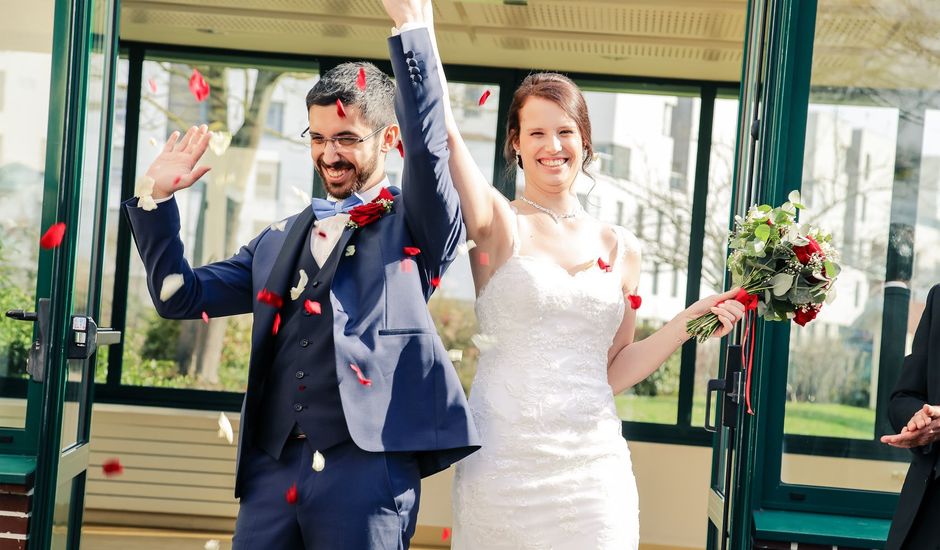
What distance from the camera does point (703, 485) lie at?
20.5 feet

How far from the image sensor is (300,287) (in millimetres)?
2156

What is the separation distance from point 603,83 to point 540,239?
3.95 meters

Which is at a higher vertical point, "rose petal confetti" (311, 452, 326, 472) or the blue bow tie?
the blue bow tie

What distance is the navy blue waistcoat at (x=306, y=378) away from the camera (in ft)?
6.79

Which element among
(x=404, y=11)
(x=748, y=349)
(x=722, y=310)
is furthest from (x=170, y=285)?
(x=748, y=349)

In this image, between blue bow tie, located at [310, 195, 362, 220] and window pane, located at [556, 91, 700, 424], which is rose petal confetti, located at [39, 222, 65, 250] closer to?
blue bow tie, located at [310, 195, 362, 220]

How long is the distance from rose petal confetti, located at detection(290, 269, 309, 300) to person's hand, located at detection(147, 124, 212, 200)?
0.28 meters

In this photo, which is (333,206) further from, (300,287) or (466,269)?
(466,269)

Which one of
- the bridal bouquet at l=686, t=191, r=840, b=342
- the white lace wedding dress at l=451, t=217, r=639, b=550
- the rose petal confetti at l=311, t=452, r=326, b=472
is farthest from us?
the bridal bouquet at l=686, t=191, r=840, b=342

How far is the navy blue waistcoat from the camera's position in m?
2.07

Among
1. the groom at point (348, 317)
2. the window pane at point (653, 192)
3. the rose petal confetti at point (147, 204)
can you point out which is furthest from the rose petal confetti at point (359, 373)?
the window pane at point (653, 192)

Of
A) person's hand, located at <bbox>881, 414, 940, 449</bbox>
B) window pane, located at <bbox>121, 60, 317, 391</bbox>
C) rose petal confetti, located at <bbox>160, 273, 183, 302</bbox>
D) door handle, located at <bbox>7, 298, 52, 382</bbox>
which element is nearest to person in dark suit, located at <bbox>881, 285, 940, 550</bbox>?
person's hand, located at <bbox>881, 414, 940, 449</bbox>

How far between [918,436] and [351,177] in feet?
4.67

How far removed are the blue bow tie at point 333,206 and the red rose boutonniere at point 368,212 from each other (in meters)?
0.03
